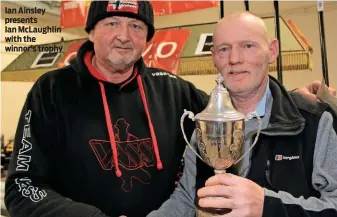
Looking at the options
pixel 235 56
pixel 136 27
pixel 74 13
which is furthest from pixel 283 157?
pixel 74 13

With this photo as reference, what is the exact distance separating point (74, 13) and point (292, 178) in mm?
1624

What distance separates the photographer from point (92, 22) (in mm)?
1385

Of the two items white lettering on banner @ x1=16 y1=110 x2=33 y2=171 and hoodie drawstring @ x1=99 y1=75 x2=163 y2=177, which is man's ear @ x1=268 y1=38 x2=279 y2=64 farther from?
white lettering on banner @ x1=16 y1=110 x2=33 y2=171

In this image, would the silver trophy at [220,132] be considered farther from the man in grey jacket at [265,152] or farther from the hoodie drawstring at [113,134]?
the hoodie drawstring at [113,134]

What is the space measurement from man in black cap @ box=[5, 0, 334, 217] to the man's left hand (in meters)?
0.44

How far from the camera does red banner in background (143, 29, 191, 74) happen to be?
1899 millimetres

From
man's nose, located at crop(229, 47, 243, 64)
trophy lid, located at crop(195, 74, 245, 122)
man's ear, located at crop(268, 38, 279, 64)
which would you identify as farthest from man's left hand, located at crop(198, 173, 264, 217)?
man's ear, located at crop(268, 38, 279, 64)

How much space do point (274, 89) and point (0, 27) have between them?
311 cm

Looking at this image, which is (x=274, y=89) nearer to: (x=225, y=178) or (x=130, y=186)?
(x=225, y=178)

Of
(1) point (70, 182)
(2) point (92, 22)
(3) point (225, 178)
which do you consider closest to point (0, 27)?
(2) point (92, 22)

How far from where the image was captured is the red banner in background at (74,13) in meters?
2.11

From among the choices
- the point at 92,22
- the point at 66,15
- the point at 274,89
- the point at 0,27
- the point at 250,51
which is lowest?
the point at 274,89

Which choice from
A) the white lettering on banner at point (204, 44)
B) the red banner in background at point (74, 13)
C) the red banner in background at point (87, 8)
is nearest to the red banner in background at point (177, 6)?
the red banner in background at point (87, 8)

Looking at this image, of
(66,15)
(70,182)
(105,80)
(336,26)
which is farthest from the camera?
(336,26)
